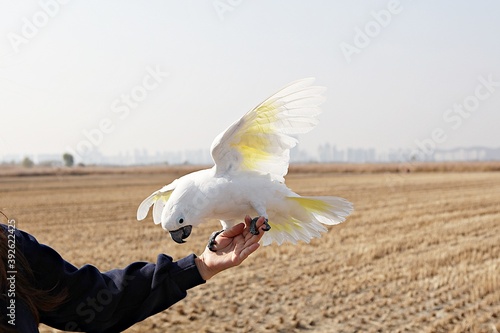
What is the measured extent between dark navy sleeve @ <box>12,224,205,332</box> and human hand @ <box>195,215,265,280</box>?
5cm

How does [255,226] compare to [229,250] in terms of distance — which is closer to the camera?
[255,226]

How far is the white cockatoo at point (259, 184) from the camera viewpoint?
1816 millimetres

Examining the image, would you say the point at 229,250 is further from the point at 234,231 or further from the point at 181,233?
the point at 181,233

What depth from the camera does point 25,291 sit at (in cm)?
164

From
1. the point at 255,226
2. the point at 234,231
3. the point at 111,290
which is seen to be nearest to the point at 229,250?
the point at 234,231

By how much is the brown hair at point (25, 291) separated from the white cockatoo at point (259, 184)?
1.57 feet

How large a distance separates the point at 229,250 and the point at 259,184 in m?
0.29

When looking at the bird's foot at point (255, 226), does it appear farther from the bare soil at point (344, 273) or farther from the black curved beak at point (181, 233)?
the bare soil at point (344, 273)

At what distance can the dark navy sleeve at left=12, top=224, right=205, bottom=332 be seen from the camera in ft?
6.15

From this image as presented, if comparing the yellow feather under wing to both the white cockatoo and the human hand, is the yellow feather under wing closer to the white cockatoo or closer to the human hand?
the white cockatoo

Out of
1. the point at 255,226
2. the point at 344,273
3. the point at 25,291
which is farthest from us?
the point at 344,273

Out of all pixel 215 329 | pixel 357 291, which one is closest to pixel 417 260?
pixel 357 291

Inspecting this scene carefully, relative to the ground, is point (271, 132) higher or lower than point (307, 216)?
higher

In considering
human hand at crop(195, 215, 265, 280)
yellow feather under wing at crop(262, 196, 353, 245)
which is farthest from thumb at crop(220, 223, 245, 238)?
yellow feather under wing at crop(262, 196, 353, 245)
